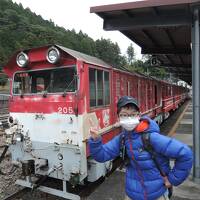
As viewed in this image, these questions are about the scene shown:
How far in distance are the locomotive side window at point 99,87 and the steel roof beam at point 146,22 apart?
56.6 inches

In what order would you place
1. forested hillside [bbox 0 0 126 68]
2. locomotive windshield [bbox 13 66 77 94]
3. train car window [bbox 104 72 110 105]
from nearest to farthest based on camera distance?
1. locomotive windshield [bbox 13 66 77 94]
2. train car window [bbox 104 72 110 105]
3. forested hillside [bbox 0 0 126 68]

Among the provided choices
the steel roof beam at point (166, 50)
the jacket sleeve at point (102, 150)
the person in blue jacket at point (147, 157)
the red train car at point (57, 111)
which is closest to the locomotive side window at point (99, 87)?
the red train car at point (57, 111)

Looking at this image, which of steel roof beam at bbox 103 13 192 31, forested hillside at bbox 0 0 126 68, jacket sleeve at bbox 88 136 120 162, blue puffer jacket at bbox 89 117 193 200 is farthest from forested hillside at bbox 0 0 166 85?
blue puffer jacket at bbox 89 117 193 200

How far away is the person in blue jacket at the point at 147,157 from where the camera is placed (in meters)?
2.80

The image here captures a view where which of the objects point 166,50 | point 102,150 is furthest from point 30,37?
point 102,150

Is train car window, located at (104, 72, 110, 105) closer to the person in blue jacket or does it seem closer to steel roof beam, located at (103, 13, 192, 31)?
steel roof beam, located at (103, 13, 192, 31)

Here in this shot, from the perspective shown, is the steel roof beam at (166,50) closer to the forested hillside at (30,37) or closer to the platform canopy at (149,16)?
the platform canopy at (149,16)

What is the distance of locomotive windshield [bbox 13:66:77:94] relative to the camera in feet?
20.1

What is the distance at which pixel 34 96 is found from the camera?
6426mm

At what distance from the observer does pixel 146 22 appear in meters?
7.33

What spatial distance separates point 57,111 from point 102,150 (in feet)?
9.68

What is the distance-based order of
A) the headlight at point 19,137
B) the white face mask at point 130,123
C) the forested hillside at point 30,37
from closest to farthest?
the white face mask at point 130,123 → the headlight at point 19,137 → the forested hillside at point 30,37

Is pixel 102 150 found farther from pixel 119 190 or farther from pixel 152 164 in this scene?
pixel 119 190

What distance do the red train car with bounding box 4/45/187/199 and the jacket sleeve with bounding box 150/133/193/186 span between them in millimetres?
2917
